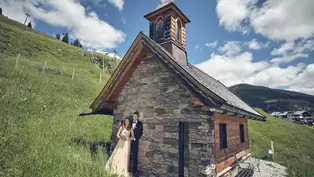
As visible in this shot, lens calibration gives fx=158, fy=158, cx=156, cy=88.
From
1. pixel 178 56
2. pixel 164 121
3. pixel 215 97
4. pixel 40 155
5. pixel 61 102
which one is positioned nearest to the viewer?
pixel 215 97

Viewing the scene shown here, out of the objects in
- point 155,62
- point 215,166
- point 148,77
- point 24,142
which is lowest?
point 215,166

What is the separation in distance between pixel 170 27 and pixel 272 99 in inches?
4531

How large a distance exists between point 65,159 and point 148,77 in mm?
4616

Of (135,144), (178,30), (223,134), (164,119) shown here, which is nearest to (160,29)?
(178,30)

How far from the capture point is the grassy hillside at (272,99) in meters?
84.2

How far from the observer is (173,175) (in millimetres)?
5852

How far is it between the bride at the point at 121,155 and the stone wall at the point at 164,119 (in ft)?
2.81

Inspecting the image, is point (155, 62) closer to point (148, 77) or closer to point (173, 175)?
point (148, 77)

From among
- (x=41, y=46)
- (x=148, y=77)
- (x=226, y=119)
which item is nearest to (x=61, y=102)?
(x=148, y=77)

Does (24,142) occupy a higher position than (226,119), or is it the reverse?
(226,119)

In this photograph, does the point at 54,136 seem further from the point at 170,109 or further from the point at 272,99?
the point at 272,99

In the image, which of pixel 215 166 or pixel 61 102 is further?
pixel 61 102

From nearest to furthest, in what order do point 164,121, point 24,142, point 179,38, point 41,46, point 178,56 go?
point 24,142 < point 164,121 < point 178,56 < point 179,38 < point 41,46

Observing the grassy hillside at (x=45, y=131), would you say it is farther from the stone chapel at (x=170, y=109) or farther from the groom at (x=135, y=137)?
the stone chapel at (x=170, y=109)
